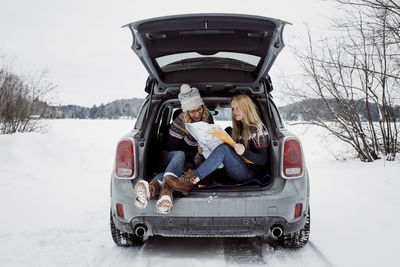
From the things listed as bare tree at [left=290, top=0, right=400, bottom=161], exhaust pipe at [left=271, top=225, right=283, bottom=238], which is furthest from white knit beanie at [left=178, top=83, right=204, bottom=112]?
bare tree at [left=290, top=0, right=400, bottom=161]

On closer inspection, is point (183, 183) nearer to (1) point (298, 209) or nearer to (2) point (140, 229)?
(2) point (140, 229)

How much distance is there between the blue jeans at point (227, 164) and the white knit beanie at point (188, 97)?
0.67 meters

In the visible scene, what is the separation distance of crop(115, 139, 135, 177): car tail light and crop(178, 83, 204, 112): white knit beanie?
0.79 meters

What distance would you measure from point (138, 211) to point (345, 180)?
4803mm

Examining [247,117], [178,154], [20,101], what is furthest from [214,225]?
[20,101]

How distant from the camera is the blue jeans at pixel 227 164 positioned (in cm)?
280

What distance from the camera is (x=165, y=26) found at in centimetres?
252

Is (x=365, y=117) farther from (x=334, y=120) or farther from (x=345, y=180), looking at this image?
(x=345, y=180)

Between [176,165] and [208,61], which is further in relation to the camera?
[208,61]

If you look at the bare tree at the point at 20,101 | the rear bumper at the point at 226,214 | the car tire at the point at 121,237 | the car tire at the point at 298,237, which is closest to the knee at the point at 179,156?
the rear bumper at the point at 226,214

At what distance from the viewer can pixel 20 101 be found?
962 centimetres

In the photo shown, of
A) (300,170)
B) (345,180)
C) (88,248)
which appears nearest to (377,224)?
(300,170)

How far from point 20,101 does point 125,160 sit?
28.4ft

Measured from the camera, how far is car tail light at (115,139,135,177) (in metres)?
2.71
